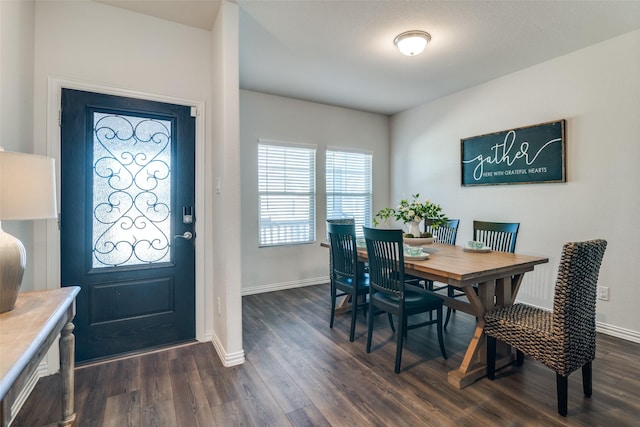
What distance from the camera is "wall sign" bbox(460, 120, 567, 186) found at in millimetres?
3238

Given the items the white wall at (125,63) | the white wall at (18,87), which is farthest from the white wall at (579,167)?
the white wall at (18,87)

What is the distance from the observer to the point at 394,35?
280 cm

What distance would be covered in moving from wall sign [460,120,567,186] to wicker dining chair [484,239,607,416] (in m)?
1.76

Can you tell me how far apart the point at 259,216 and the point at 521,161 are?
10.6 ft

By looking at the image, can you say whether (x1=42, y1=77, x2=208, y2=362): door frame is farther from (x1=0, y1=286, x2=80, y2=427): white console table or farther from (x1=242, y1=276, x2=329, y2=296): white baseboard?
(x1=242, y1=276, x2=329, y2=296): white baseboard

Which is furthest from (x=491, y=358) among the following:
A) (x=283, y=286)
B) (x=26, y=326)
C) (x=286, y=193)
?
(x=286, y=193)

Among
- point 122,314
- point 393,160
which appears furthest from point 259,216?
point 393,160

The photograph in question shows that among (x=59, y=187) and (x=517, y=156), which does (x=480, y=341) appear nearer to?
(x=517, y=156)

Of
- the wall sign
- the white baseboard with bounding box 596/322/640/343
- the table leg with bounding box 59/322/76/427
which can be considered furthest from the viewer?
the wall sign

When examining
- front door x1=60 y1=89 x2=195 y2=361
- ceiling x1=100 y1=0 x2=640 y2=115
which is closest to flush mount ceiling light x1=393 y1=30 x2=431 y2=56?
ceiling x1=100 y1=0 x2=640 y2=115

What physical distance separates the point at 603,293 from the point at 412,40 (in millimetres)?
2928

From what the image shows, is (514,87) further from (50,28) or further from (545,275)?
(50,28)

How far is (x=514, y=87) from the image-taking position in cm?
360

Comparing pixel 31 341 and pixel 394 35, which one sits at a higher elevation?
pixel 394 35
